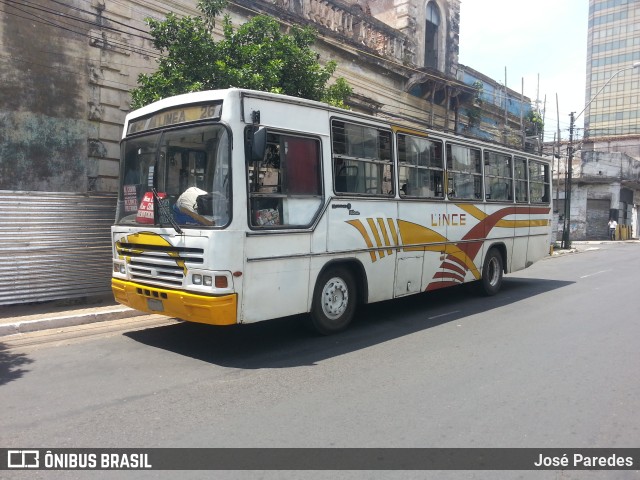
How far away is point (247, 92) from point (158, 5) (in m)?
8.69

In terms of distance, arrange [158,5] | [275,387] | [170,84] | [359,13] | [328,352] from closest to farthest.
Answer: [275,387] < [328,352] < [170,84] < [158,5] < [359,13]

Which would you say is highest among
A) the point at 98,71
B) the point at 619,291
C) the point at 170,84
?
the point at 98,71

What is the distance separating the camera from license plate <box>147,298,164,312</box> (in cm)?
625

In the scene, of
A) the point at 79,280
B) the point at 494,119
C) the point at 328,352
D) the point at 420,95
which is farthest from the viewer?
the point at 494,119

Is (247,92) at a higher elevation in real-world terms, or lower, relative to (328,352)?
higher

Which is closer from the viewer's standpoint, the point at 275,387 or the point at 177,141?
the point at 275,387

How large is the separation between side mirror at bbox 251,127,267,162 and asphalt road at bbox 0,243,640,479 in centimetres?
238

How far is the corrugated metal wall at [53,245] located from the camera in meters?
8.20

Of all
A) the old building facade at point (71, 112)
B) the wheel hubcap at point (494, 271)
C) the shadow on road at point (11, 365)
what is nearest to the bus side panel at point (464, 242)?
the wheel hubcap at point (494, 271)

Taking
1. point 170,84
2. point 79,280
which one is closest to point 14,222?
point 79,280

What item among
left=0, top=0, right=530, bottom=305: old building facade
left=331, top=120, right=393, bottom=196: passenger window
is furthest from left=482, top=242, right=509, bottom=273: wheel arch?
left=331, top=120, right=393, bottom=196: passenger window

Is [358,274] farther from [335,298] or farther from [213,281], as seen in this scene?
[213,281]

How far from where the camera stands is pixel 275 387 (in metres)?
5.09

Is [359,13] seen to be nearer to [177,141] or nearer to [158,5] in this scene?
[158,5]
